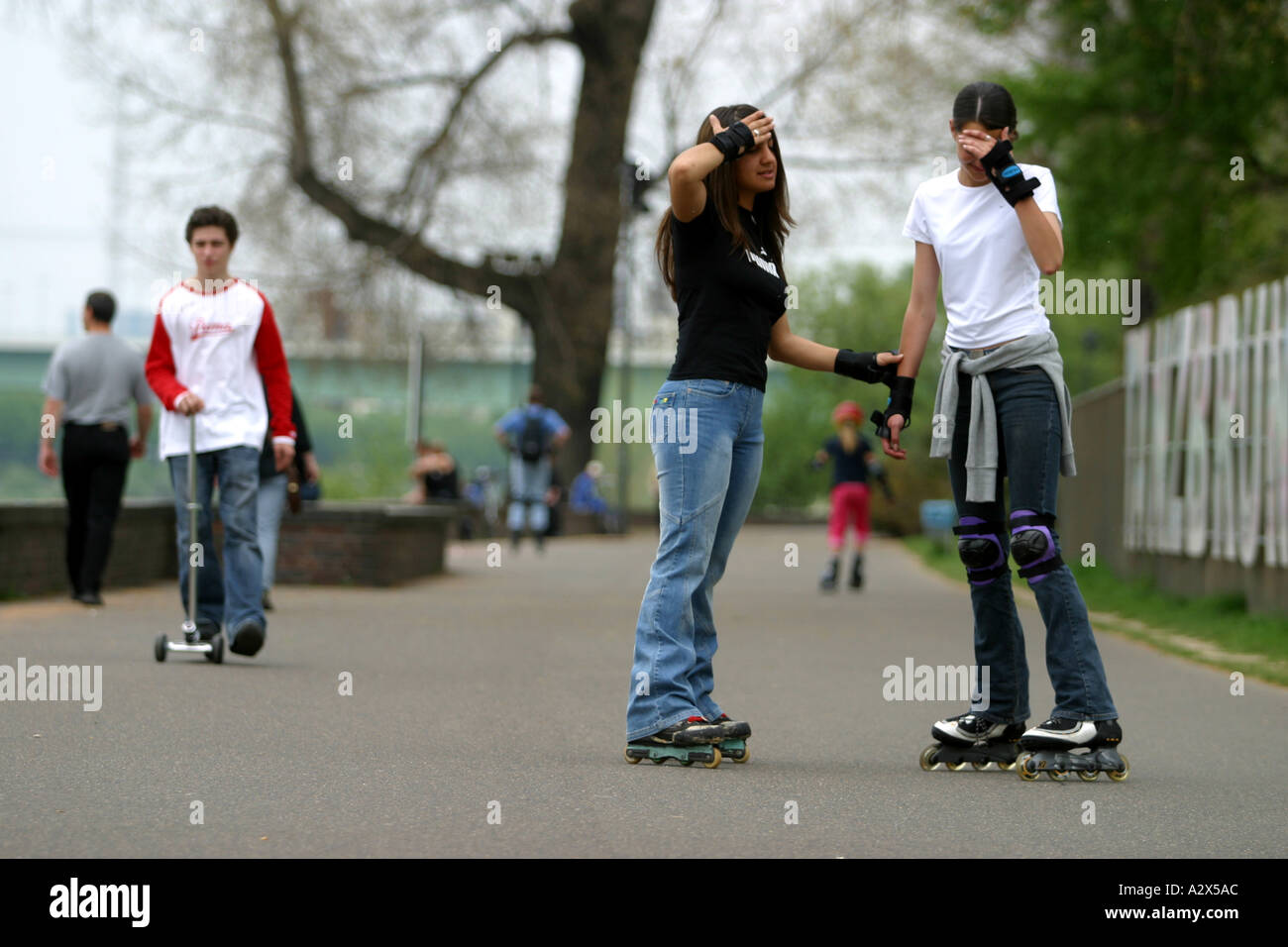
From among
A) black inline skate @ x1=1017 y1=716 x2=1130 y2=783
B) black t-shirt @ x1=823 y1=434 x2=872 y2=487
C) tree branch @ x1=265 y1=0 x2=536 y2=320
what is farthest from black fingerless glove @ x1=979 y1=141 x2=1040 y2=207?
tree branch @ x1=265 y1=0 x2=536 y2=320

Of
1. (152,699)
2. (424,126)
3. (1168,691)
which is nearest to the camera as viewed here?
(152,699)

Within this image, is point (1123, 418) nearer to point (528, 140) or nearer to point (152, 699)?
point (528, 140)

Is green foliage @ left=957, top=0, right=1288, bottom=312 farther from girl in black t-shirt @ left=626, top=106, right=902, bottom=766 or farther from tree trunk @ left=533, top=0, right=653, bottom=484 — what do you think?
girl in black t-shirt @ left=626, top=106, right=902, bottom=766

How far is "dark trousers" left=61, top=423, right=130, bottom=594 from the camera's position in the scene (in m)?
11.3

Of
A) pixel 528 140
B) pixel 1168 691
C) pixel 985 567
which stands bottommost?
pixel 1168 691

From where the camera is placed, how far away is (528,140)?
24.7m

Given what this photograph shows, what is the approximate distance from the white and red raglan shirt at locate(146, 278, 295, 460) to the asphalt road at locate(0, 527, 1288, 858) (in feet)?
3.58

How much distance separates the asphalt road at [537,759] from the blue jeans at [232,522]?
1.10 feet

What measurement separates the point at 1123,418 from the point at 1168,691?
916 cm

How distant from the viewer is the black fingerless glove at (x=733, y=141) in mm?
5457

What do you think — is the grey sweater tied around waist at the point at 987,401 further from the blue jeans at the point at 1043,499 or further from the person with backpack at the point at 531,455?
the person with backpack at the point at 531,455

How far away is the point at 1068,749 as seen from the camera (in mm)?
5555
